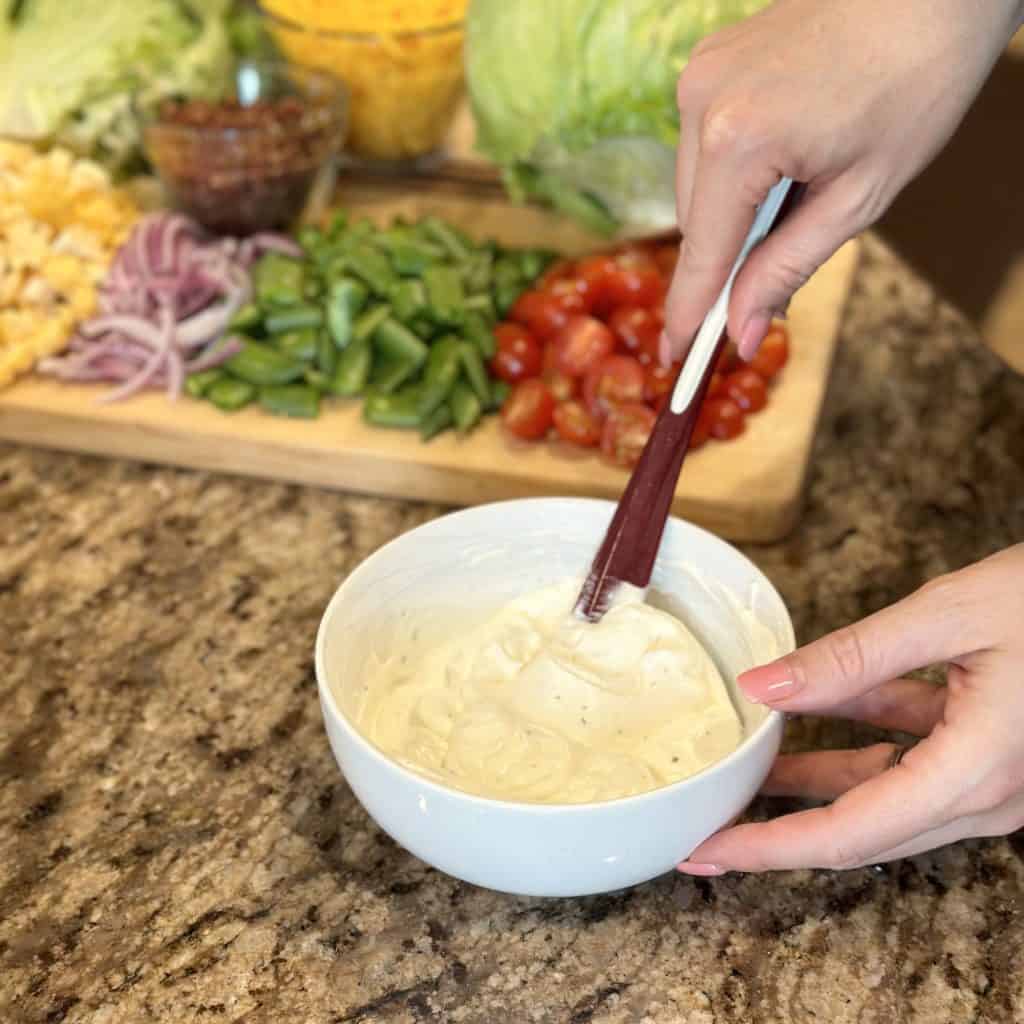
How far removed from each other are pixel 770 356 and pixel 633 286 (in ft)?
0.70

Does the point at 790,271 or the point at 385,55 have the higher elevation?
the point at 790,271

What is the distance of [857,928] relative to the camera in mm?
1089

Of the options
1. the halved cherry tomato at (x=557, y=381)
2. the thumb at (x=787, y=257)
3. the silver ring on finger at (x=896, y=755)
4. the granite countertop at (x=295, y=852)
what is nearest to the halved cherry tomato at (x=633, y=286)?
the halved cherry tomato at (x=557, y=381)

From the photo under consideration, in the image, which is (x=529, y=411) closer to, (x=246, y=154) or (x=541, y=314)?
(x=541, y=314)

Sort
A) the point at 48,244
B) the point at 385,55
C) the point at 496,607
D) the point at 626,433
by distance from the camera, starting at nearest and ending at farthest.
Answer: the point at 496,607 → the point at 626,433 → the point at 48,244 → the point at 385,55

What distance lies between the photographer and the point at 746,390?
1692 mm

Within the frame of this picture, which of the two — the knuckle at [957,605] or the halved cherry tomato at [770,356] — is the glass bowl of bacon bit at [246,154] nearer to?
the halved cherry tomato at [770,356]

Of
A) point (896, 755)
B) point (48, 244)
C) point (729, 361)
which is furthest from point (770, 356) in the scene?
point (48, 244)

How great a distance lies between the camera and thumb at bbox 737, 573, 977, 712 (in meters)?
0.98

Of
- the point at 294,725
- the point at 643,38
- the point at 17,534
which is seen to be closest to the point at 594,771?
the point at 294,725

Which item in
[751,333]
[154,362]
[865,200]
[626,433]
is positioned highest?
[865,200]

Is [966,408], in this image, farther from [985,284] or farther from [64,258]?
[64,258]

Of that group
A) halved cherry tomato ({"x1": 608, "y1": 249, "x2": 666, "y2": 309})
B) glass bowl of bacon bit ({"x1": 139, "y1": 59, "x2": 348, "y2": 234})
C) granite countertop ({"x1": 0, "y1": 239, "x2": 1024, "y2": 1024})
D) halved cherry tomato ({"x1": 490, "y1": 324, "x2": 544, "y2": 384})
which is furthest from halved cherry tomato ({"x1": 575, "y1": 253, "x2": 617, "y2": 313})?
glass bowl of bacon bit ({"x1": 139, "y1": 59, "x2": 348, "y2": 234})

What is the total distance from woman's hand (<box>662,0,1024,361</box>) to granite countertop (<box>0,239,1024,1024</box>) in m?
0.49
